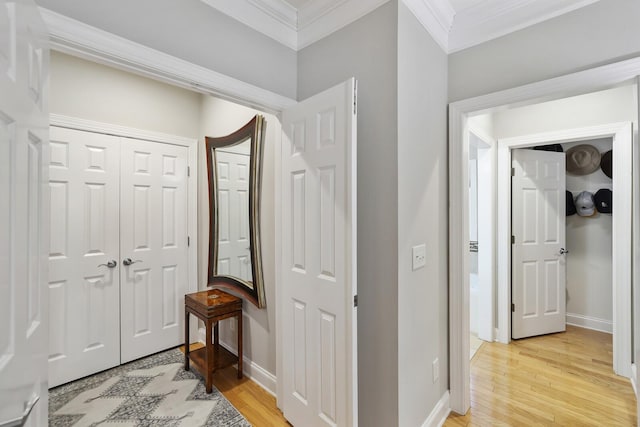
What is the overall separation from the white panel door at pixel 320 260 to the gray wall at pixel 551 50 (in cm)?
100

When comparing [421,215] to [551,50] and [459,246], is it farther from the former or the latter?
[551,50]

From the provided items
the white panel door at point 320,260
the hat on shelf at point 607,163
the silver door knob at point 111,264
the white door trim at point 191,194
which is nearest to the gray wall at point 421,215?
the white panel door at point 320,260

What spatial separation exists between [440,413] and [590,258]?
297 centimetres

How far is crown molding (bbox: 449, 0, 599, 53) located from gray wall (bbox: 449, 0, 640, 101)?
31 millimetres

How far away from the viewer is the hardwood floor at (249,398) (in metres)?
1.93

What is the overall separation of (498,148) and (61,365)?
14.3 ft

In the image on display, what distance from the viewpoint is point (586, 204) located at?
11.0ft

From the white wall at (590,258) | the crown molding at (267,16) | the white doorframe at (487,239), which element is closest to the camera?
the crown molding at (267,16)

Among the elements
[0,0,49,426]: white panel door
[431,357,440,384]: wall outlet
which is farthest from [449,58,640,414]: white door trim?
[0,0,49,426]: white panel door

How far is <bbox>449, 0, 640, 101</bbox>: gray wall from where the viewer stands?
1.45 meters

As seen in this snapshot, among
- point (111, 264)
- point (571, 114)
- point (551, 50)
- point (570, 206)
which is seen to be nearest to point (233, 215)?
point (111, 264)

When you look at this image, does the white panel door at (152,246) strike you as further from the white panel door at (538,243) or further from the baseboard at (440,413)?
the white panel door at (538,243)

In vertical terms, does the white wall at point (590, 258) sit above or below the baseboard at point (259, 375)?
above

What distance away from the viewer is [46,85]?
106 cm
